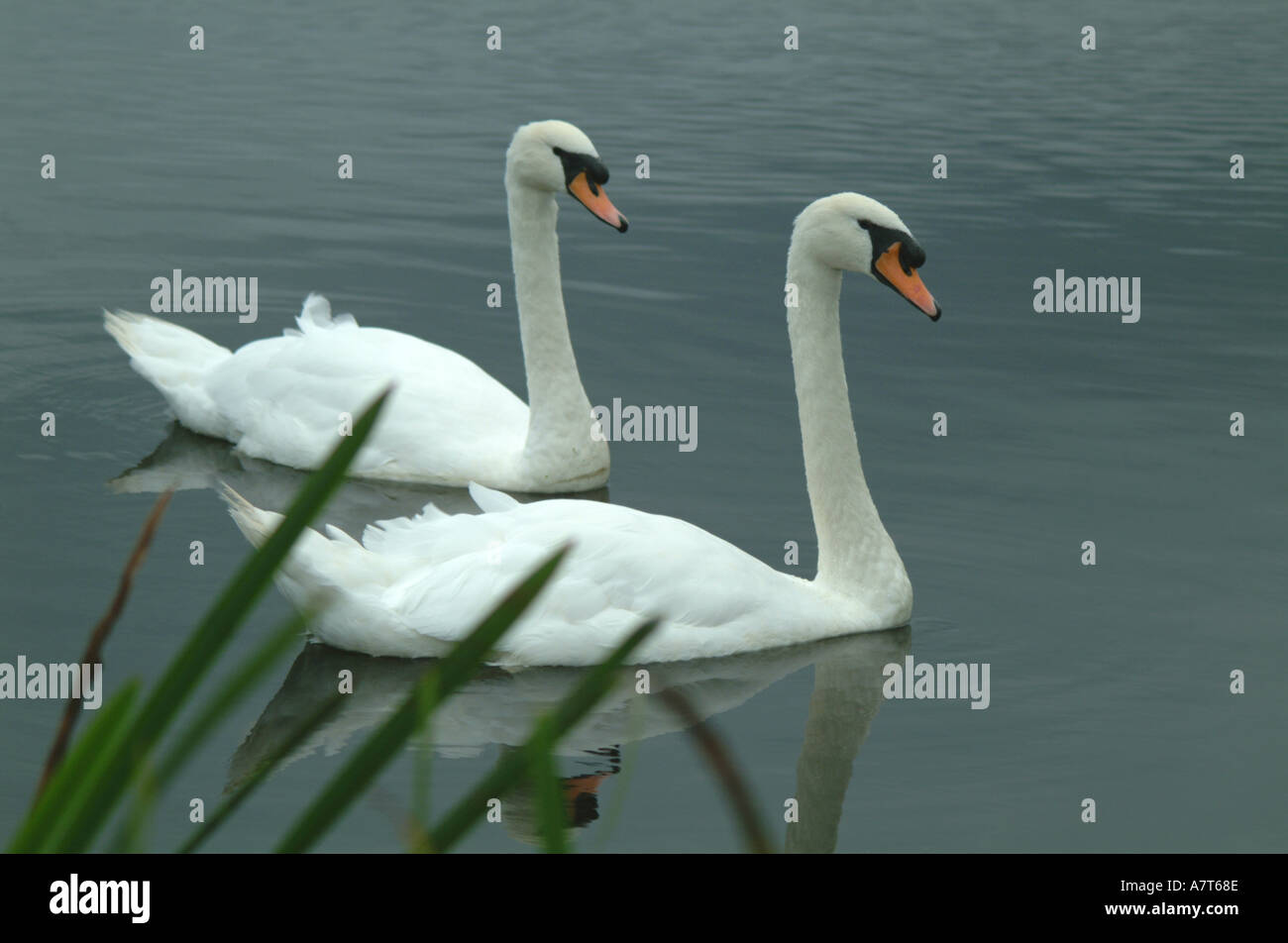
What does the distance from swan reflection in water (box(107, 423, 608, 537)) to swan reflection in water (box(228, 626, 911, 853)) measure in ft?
6.28

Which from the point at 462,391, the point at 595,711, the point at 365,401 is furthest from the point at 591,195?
the point at 595,711

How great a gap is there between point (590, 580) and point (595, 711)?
1.54 ft

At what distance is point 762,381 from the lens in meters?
10.5

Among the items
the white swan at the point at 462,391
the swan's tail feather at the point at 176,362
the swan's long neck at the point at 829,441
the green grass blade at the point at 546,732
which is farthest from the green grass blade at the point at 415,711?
the swan's tail feather at the point at 176,362

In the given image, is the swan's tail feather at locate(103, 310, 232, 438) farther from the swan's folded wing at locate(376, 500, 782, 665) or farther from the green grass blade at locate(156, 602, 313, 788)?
the green grass blade at locate(156, 602, 313, 788)

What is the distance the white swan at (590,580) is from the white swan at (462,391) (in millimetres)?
1912

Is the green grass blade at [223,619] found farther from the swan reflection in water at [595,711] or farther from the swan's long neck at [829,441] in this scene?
the swan's long neck at [829,441]

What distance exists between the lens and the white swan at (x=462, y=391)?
8.74m

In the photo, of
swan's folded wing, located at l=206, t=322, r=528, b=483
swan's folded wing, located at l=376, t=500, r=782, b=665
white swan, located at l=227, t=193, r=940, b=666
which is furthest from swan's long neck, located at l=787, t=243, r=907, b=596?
swan's folded wing, located at l=206, t=322, r=528, b=483

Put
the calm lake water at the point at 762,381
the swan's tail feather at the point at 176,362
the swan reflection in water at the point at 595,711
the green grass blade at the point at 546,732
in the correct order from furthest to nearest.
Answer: the swan's tail feather at the point at 176,362, the calm lake water at the point at 762,381, the swan reflection in water at the point at 595,711, the green grass blade at the point at 546,732

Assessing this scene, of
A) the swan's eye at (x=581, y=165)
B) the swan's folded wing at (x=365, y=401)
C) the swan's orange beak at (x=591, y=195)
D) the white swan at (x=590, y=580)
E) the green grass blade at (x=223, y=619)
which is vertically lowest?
the green grass blade at (x=223, y=619)

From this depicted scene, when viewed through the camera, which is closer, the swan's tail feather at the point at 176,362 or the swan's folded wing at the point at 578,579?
the swan's folded wing at the point at 578,579

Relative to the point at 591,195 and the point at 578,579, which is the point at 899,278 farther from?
the point at 591,195
